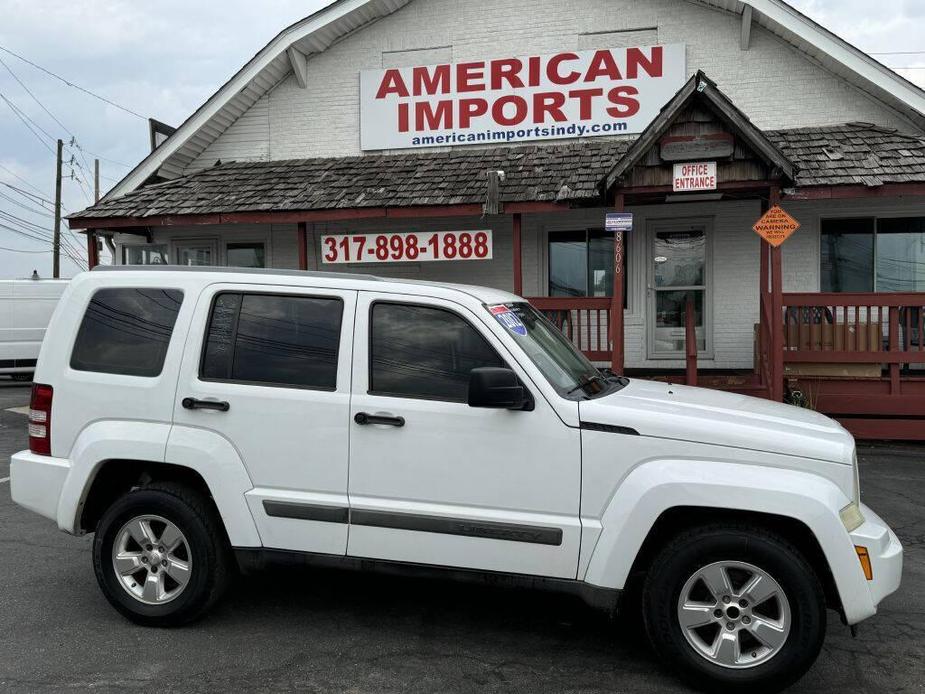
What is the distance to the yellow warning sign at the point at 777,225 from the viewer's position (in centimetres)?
923

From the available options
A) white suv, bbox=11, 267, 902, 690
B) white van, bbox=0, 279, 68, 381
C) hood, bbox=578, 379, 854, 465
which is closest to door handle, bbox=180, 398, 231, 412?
white suv, bbox=11, 267, 902, 690

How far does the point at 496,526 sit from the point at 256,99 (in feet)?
38.4

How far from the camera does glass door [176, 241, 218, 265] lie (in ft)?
46.8

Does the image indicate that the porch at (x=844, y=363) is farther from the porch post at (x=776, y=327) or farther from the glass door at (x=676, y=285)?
the glass door at (x=676, y=285)

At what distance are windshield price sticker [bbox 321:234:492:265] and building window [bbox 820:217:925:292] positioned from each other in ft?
16.5

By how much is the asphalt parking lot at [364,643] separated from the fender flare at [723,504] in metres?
0.52

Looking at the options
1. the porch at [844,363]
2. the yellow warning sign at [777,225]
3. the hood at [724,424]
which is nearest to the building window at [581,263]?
the porch at [844,363]

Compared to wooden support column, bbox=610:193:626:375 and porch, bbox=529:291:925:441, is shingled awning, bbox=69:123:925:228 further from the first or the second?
porch, bbox=529:291:925:441

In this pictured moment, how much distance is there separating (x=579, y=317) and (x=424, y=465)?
7.00m

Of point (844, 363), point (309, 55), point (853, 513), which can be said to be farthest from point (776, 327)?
point (309, 55)

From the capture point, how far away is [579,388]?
159 inches

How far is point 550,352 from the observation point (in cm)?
425

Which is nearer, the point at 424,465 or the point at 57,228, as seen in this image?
the point at 424,465

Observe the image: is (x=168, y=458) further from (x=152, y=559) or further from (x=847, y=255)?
(x=847, y=255)
